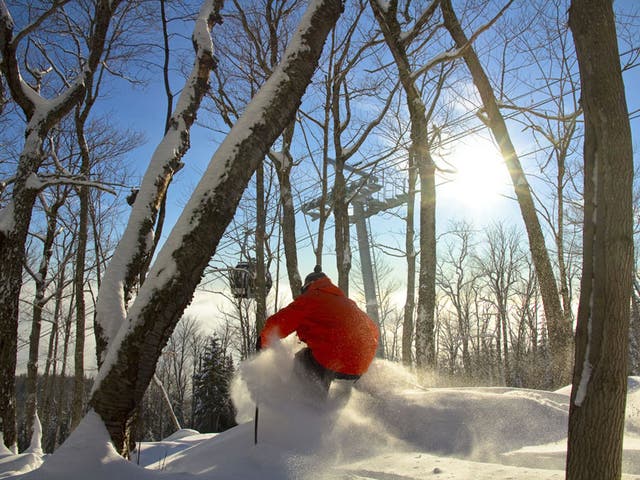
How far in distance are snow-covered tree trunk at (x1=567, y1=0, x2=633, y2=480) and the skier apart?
1.99m

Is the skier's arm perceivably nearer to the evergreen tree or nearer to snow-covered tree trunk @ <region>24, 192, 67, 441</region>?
snow-covered tree trunk @ <region>24, 192, 67, 441</region>

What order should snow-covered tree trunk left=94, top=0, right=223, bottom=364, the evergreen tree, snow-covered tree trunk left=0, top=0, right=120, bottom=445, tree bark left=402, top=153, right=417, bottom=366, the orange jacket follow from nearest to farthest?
snow-covered tree trunk left=94, top=0, right=223, bottom=364 → the orange jacket → snow-covered tree trunk left=0, top=0, right=120, bottom=445 → tree bark left=402, top=153, right=417, bottom=366 → the evergreen tree

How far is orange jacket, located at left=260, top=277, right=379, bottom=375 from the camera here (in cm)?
361

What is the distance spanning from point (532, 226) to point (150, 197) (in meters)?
6.58

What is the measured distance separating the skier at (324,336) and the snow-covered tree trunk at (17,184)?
4571 millimetres

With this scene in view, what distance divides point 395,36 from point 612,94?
20.5ft

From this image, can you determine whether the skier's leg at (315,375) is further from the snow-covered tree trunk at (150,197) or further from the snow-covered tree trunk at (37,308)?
the snow-covered tree trunk at (37,308)

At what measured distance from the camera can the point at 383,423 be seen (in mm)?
3301

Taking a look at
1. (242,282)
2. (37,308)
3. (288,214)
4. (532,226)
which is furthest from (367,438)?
(37,308)

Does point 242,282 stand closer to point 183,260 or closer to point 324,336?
point 324,336

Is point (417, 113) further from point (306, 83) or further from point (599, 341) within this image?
point (599, 341)

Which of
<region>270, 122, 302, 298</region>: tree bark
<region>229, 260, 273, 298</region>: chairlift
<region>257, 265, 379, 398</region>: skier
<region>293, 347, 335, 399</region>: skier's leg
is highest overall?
<region>270, 122, 302, 298</region>: tree bark

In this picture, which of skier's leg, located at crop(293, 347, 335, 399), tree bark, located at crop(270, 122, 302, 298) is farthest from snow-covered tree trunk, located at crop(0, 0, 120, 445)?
skier's leg, located at crop(293, 347, 335, 399)

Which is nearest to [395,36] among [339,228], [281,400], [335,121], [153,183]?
[335,121]
